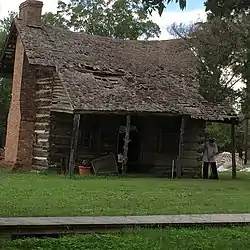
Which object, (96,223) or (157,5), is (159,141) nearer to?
(96,223)

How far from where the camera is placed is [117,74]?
91.1 feet

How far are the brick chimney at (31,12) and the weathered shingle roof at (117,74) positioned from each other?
0.38 meters

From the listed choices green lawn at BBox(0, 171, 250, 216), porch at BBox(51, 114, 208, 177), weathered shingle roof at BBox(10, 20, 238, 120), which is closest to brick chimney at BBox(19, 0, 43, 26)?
weathered shingle roof at BBox(10, 20, 238, 120)

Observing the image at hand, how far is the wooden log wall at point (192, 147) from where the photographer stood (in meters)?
29.3

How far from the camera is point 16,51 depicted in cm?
3083

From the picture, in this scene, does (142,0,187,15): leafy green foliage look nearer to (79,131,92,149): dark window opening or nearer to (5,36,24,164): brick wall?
(79,131,92,149): dark window opening

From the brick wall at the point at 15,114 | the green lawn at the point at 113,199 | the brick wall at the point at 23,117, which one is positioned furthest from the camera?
the brick wall at the point at 15,114

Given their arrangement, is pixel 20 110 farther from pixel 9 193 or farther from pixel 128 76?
pixel 9 193

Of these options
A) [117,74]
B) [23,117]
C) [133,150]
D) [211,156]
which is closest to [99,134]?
[133,150]

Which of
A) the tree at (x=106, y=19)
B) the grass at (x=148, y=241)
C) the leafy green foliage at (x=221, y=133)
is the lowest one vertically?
the grass at (x=148, y=241)

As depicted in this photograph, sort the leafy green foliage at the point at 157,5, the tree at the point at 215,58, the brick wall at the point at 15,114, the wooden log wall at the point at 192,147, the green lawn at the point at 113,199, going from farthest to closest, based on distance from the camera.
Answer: the wooden log wall at the point at 192,147
the brick wall at the point at 15,114
the tree at the point at 215,58
the green lawn at the point at 113,199
the leafy green foliage at the point at 157,5

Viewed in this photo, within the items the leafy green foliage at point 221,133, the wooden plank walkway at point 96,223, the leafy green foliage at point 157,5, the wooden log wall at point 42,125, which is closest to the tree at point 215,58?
the wooden log wall at point 42,125

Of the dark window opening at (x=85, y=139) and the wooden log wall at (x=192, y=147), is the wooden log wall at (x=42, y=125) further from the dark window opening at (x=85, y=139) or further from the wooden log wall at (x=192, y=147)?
the wooden log wall at (x=192, y=147)

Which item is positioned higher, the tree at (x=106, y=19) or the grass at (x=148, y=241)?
the tree at (x=106, y=19)
